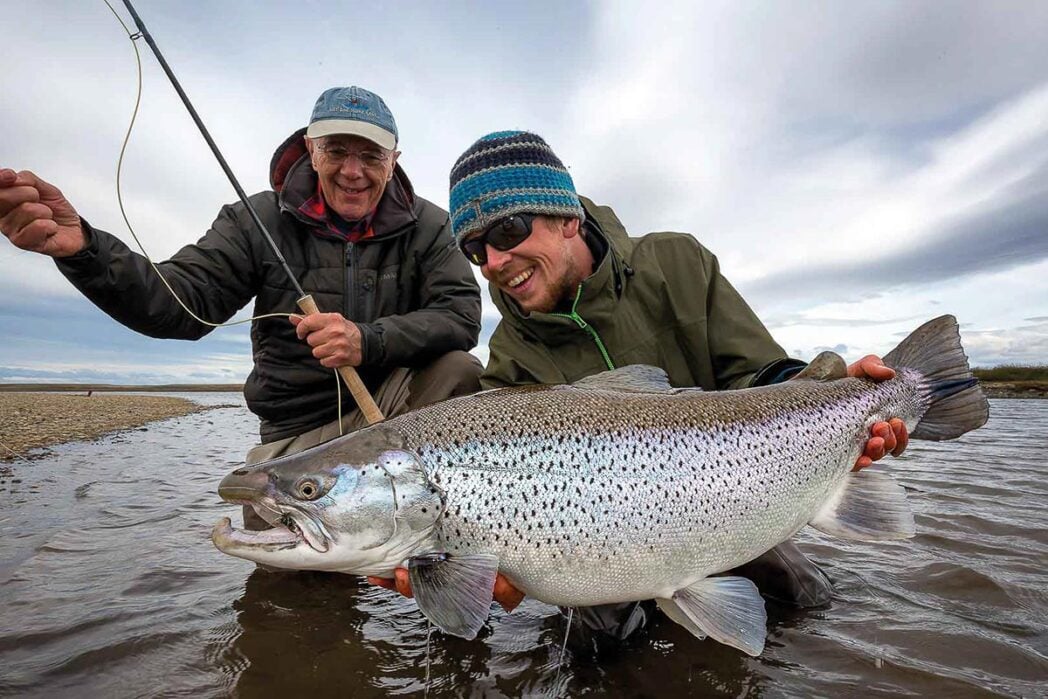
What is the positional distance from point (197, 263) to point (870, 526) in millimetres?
4557

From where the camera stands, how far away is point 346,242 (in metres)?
4.48

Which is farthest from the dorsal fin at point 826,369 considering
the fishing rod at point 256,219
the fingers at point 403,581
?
the fishing rod at point 256,219

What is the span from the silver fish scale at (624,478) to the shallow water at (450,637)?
0.51 m

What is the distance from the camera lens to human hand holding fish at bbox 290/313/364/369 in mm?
3568

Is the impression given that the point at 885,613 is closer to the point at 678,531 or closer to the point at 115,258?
the point at 678,531

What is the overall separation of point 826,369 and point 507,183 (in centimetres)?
210

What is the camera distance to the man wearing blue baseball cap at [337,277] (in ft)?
Result: 13.8

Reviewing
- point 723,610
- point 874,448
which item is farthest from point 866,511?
point 723,610

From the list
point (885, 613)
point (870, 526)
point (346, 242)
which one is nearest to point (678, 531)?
point (870, 526)

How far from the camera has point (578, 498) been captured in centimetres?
241

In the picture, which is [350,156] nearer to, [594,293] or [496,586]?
[594,293]

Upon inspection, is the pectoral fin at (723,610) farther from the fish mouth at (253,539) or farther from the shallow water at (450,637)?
the fish mouth at (253,539)

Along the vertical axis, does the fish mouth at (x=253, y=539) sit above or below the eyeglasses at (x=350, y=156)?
below

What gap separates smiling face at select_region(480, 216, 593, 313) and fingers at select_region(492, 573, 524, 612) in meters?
1.70
